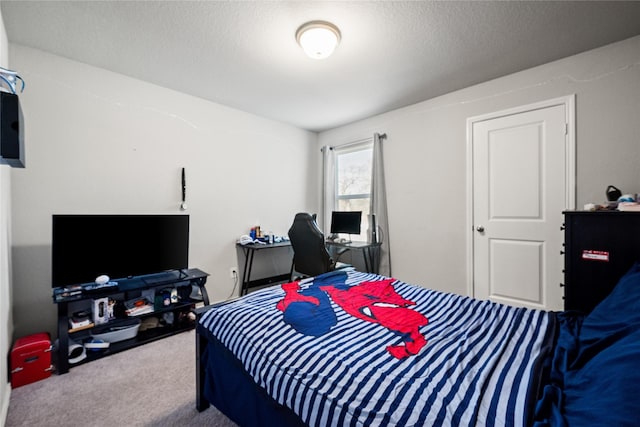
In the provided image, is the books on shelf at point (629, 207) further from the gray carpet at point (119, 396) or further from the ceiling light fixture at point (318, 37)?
the gray carpet at point (119, 396)

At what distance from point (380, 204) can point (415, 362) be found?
2.75m

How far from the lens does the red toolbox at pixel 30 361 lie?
1780mm

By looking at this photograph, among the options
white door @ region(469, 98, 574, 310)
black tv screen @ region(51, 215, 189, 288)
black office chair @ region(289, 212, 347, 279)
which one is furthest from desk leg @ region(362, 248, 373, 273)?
black tv screen @ region(51, 215, 189, 288)

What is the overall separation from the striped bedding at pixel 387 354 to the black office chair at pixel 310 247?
1139 mm

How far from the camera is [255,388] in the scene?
115 centimetres

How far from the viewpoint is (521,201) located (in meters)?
2.61

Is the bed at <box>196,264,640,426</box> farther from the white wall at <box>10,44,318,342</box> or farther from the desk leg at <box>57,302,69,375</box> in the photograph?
the white wall at <box>10,44,318,342</box>

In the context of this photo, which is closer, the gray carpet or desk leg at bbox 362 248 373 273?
the gray carpet

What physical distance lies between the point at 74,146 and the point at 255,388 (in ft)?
8.53

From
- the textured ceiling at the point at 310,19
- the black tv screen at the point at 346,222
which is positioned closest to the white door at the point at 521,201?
the textured ceiling at the point at 310,19

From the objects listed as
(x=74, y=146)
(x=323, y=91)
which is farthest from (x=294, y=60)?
(x=74, y=146)

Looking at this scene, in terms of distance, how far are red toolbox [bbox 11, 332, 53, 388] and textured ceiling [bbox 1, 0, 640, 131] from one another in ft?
7.31

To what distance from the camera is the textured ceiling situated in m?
1.78

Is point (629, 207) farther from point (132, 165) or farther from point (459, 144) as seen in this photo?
point (132, 165)
